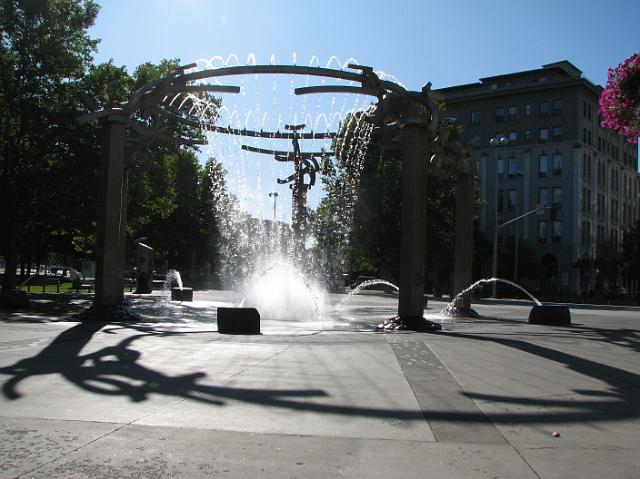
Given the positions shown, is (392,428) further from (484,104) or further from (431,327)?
(484,104)

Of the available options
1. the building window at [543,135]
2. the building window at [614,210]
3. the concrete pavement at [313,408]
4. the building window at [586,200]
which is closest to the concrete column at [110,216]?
the concrete pavement at [313,408]

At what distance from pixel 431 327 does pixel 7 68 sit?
2147cm

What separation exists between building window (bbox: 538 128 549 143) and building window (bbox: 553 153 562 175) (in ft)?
7.03

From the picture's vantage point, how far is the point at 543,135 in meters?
70.3

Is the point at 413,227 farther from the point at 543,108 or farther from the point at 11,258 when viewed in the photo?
the point at 543,108

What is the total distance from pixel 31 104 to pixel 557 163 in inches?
2293

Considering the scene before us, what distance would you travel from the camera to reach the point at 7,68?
25.5 m

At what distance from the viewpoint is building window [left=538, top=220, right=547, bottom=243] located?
69.2m

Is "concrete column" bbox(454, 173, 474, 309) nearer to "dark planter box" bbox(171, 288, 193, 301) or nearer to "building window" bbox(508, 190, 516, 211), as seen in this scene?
"dark planter box" bbox(171, 288, 193, 301)

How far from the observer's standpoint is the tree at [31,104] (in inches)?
965

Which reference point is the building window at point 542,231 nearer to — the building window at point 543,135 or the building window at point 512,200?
the building window at point 512,200

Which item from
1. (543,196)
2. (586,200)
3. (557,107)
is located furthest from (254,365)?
(586,200)

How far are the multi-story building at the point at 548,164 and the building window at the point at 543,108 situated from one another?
11 centimetres

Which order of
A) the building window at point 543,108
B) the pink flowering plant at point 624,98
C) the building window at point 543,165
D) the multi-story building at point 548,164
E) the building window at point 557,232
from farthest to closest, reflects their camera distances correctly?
the building window at point 543,165 < the building window at point 543,108 < the building window at point 557,232 < the multi-story building at point 548,164 < the pink flowering plant at point 624,98
